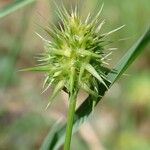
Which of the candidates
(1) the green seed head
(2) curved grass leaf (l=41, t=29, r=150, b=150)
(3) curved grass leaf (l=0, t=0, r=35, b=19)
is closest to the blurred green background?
(3) curved grass leaf (l=0, t=0, r=35, b=19)

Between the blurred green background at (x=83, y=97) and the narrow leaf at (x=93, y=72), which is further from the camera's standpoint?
the blurred green background at (x=83, y=97)

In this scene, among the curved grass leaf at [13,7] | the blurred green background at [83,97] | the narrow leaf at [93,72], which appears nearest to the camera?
the narrow leaf at [93,72]

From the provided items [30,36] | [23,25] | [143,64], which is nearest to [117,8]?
[143,64]

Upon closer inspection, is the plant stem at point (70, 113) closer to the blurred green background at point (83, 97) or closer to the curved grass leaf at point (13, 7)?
the curved grass leaf at point (13, 7)

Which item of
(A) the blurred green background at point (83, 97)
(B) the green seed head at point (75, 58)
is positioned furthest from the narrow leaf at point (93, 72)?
(A) the blurred green background at point (83, 97)

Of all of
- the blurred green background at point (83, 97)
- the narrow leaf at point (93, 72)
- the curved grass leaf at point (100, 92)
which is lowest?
the blurred green background at point (83, 97)

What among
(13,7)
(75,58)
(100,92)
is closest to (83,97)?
(13,7)

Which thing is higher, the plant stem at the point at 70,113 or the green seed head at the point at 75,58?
the green seed head at the point at 75,58
